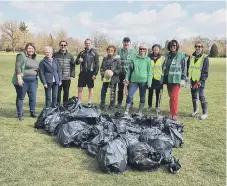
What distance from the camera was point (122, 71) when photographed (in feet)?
26.5

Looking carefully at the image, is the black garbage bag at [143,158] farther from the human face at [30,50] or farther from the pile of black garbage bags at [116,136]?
the human face at [30,50]

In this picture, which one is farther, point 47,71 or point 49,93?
point 49,93

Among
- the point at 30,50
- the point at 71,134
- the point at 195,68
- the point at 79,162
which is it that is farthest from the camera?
the point at 195,68

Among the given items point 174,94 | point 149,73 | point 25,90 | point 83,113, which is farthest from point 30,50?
point 174,94

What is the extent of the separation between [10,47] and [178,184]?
85.6 metres

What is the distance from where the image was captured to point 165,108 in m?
9.06

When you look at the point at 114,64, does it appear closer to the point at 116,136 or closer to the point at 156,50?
the point at 156,50

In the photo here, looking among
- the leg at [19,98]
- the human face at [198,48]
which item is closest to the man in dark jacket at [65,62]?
the leg at [19,98]

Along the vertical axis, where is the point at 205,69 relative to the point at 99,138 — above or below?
above

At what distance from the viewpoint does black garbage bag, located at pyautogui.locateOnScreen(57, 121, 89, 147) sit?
5387 millimetres

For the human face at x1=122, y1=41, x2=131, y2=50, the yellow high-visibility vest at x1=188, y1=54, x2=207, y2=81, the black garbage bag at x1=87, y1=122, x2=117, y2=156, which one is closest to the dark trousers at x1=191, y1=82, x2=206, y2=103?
the yellow high-visibility vest at x1=188, y1=54, x2=207, y2=81

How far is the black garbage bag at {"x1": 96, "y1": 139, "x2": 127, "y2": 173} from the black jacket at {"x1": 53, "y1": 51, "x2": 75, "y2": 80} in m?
3.71

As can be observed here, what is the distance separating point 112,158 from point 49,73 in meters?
3.58

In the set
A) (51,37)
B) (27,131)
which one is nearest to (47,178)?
(27,131)
